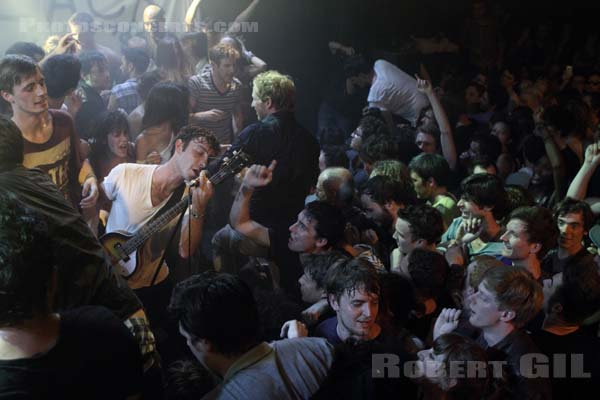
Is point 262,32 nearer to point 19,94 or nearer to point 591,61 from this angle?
point 19,94

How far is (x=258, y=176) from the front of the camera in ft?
13.4

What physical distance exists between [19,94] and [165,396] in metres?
1.74

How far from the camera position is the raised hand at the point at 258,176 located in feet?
13.4

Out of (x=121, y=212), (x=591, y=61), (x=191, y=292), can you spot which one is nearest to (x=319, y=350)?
(x=191, y=292)

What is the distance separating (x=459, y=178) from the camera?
5727mm

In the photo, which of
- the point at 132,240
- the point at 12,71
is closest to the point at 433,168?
the point at 132,240

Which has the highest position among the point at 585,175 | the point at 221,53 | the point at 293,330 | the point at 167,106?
the point at 221,53

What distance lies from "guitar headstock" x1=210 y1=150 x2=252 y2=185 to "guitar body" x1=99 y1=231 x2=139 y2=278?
22.2 inches

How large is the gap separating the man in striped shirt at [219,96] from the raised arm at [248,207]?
10.1 inches

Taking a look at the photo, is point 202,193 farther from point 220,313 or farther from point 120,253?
point 220,313

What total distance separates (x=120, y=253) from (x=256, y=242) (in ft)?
2.61

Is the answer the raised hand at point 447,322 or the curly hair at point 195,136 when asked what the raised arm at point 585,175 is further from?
the curly hair at point 195,136

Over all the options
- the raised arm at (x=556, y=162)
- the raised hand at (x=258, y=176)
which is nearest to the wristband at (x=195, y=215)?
the raised hand at (x=258, y=176)

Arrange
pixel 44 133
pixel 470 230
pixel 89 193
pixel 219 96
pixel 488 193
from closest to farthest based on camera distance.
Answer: pixel 44 133 < pixel 89 193 < pixel 488 193 < pixel 470 230 < pixel 219 96
